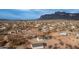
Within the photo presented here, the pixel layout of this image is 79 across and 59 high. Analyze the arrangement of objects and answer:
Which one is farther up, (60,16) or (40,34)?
(60,16)

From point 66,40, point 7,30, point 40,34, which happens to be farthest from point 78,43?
point 7,30

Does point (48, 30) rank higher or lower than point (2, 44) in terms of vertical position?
higher

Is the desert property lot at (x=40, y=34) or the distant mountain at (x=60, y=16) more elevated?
the distant mountain at (x=60, y=16)

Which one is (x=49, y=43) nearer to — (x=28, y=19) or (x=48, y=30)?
(x=48, y=30)

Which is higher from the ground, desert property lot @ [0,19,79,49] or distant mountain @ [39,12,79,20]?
distant mountain @ [39,12,79,20]
